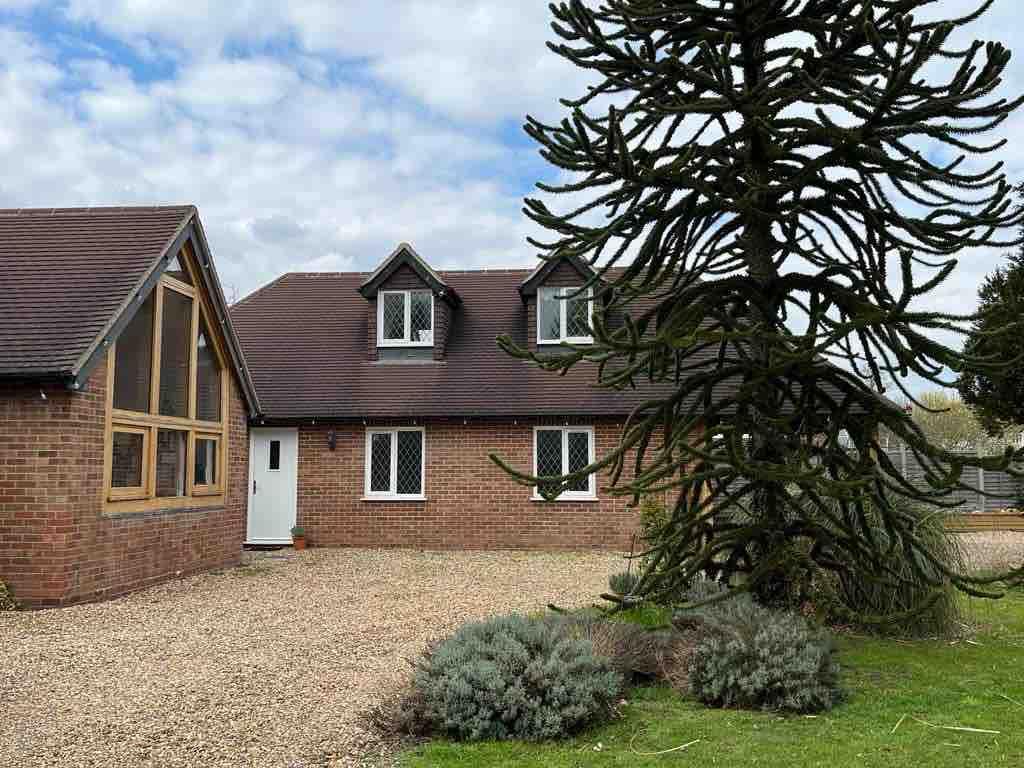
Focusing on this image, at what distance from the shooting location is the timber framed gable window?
11234 millimetres

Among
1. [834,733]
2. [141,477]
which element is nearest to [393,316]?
[141,477]

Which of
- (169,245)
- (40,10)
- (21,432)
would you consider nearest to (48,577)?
(21,432)

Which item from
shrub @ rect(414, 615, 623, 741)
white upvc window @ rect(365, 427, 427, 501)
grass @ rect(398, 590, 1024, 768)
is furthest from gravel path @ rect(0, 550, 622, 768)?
white upvc window @ rect(365, 427, 427, 501)

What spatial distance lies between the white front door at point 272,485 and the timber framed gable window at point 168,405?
11.9 feet

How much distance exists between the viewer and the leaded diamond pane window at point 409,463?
56.5 feet

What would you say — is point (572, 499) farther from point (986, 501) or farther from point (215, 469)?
point (986, 501)

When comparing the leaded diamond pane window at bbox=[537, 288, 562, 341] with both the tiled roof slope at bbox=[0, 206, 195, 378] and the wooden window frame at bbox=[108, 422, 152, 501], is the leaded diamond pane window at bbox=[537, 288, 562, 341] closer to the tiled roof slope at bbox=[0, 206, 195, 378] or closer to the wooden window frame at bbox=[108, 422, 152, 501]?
the tiled roof slope at bbox=[0, 206, 195, 378]

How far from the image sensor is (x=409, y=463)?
17.3 meters

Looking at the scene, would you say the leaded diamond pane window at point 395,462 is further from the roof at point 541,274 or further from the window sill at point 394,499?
the roof at point 541,274

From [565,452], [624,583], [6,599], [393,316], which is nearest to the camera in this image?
[624,583]

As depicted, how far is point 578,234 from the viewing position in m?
7.01

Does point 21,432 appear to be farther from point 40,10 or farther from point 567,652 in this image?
point 567,652

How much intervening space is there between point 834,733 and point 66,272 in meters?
10.7

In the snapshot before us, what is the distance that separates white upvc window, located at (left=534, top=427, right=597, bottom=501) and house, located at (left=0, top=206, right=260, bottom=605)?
17.8 ft
